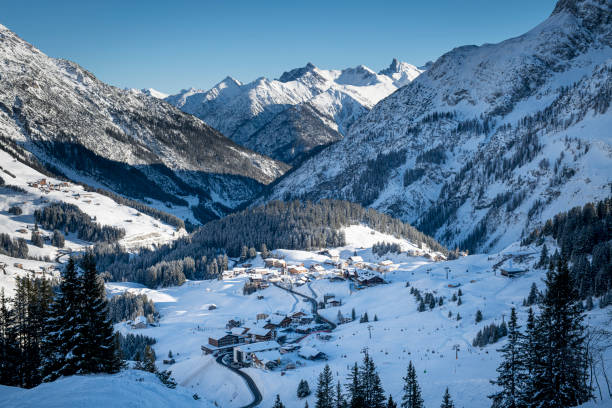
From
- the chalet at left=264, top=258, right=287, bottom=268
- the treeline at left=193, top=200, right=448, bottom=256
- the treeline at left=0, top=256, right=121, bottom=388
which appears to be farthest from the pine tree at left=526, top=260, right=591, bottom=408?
the treeline at left=193, top=200, right=448, bottom=256

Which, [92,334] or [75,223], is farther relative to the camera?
[75,223]

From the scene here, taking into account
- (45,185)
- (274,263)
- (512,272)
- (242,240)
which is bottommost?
(512,272)

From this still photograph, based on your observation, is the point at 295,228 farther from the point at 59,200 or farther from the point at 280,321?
the point at 59,200

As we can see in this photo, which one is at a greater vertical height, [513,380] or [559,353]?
[559,353]

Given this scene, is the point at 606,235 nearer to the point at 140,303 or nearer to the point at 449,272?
the point at 449,272

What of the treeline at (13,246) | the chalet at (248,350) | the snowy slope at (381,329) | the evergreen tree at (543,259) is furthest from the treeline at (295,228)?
the evergreen tree at (543,259)

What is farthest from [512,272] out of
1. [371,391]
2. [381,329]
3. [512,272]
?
[371,391]

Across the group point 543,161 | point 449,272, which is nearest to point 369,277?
point 449,272

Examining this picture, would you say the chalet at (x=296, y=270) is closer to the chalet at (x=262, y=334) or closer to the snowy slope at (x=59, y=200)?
the chalet at (x=262, y=334)
